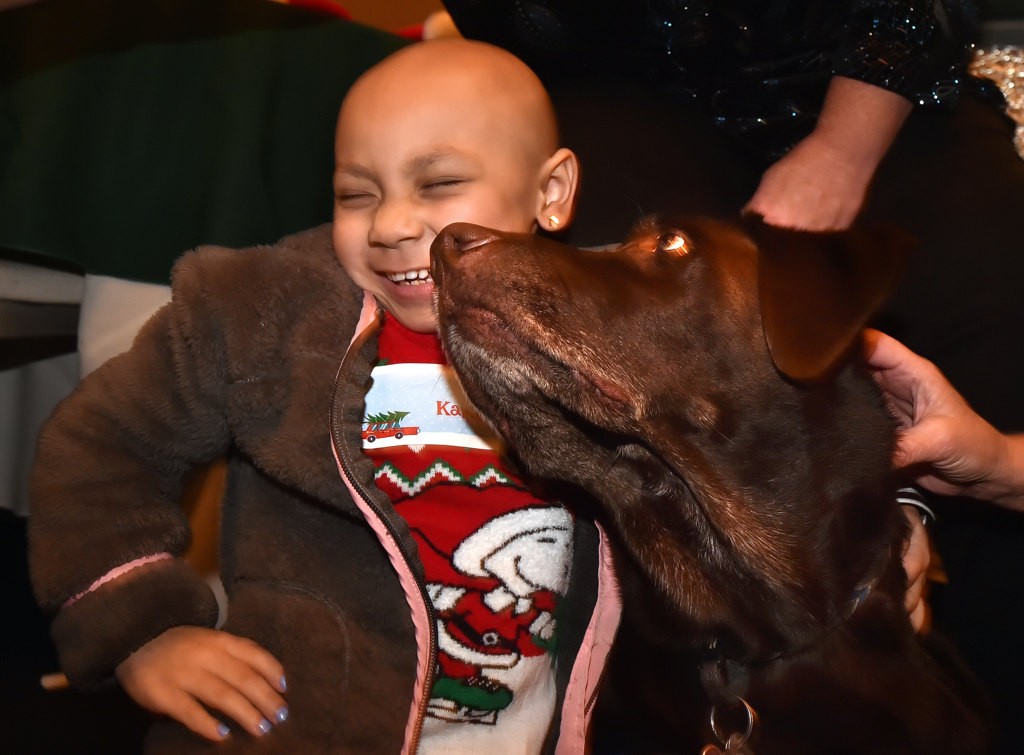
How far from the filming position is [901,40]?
A: 5.09 feet

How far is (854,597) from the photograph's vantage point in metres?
1.27

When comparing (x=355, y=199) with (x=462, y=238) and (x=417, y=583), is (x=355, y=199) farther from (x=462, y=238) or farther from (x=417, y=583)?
(x=417, y=583)

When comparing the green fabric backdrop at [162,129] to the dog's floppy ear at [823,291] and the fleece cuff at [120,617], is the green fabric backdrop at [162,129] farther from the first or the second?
the dog's floppy ear at [823,291]

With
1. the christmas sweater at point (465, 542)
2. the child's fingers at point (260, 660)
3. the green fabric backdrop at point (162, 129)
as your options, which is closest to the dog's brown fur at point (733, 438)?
the christmas sweater at point (465, 542)

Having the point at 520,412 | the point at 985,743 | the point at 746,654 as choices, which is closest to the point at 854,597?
the point at 746,654

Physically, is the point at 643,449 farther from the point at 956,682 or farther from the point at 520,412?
the point at 956,682

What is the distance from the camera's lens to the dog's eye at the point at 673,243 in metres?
1.25

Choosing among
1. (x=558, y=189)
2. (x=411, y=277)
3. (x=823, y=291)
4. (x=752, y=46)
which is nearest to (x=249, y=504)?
(x=411, y=277)

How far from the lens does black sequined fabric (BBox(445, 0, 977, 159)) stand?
156 cm

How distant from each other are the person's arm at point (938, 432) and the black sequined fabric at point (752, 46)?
485mm

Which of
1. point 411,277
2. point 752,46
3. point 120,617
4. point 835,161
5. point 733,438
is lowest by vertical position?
point 120,617

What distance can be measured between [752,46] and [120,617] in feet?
4.46

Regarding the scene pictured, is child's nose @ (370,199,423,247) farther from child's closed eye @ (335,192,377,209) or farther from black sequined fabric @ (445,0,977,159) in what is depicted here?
black sequined fabric @ (445,0,977,159)

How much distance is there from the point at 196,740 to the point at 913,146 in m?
1.53
